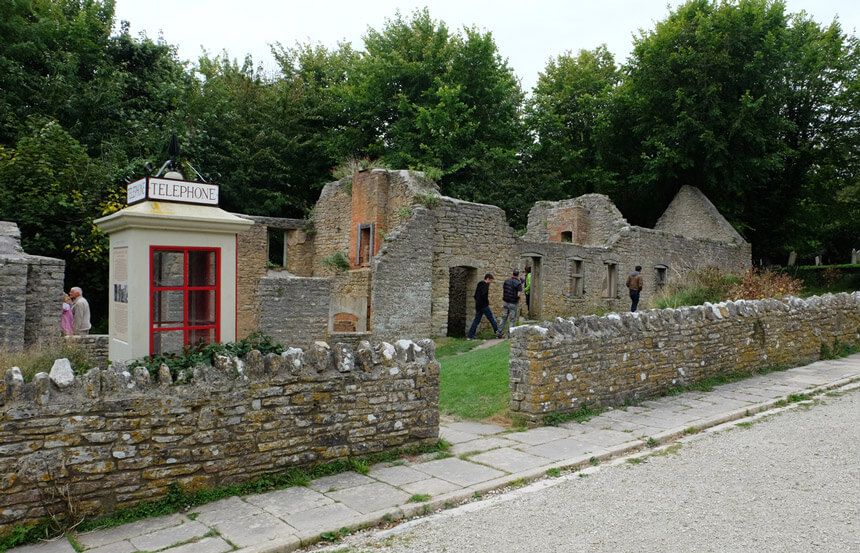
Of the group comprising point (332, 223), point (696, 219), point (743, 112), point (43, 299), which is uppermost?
point (743, 112)

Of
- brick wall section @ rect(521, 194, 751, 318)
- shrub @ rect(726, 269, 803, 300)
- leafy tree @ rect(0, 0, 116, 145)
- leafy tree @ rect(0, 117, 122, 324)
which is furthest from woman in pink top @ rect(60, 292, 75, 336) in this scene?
shrub @ rect(726, 269, 803, 300)

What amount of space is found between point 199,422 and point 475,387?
17.5ft

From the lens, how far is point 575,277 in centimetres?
2048

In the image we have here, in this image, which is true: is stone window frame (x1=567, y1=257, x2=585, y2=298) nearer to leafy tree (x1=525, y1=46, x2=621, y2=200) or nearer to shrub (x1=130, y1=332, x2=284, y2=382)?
leafy tree (x1=525, y1=46, x2=621, y2=200)

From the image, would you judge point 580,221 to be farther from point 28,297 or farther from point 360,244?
point 28,297

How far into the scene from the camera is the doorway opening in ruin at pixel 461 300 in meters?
18.0

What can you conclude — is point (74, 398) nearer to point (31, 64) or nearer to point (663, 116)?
point (31, 64)

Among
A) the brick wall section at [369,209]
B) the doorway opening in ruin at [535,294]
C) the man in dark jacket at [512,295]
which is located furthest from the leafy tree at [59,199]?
the doorway opening in ruin at [535,294]

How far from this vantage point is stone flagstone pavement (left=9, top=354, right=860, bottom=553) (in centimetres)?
439

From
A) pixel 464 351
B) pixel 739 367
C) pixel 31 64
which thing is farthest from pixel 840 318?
pixel 31 64

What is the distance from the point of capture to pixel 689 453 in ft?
22.0

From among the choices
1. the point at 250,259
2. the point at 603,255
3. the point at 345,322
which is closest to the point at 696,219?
the point at 603,255

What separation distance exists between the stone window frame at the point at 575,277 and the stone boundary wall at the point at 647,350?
25.9 feet

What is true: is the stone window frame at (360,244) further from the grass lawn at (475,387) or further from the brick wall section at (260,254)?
the grass lawn at (475,387)
